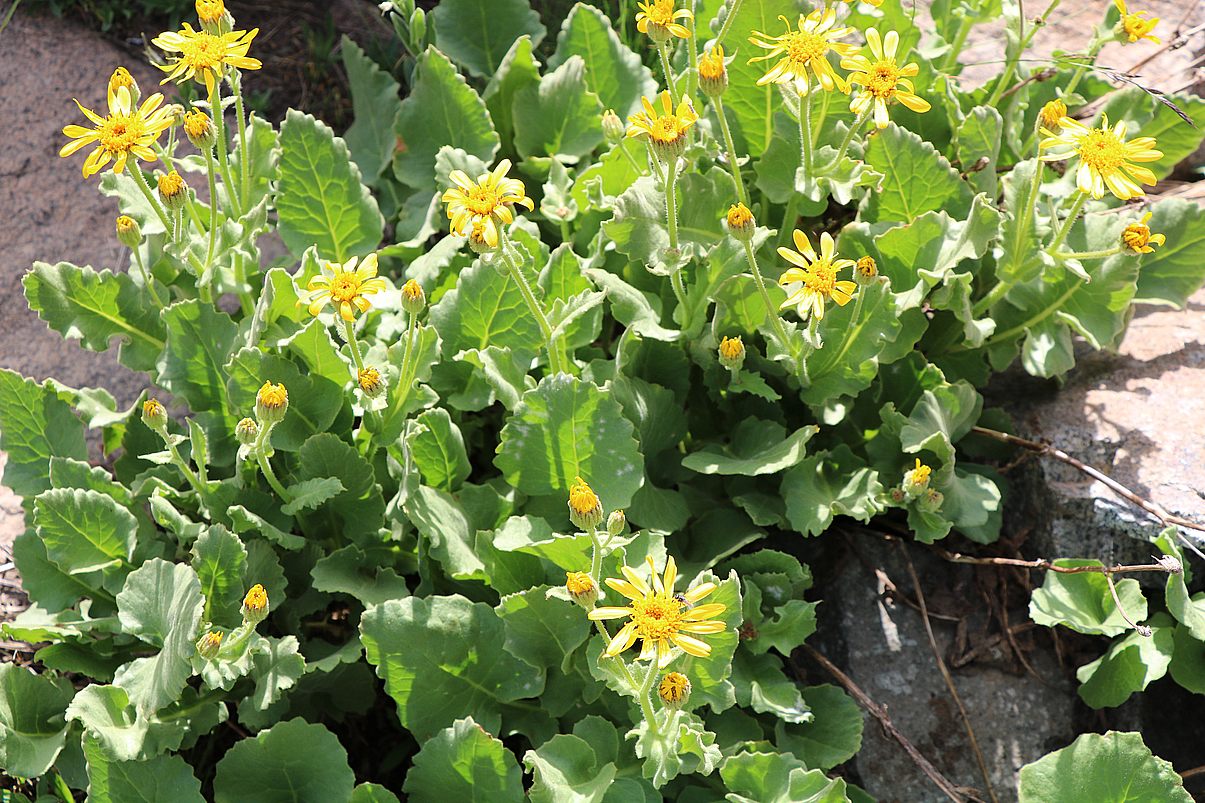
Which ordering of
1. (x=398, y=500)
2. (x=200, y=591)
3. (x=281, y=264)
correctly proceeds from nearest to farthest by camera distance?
(x=200, y=591) → (x=398, y=500) → (x=281, y=264)

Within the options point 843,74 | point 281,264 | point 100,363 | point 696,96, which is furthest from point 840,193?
point 100,363

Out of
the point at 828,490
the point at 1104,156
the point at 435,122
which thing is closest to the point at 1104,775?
the point at 828,490

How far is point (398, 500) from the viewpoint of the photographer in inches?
116

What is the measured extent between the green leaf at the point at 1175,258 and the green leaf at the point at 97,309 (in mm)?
2927

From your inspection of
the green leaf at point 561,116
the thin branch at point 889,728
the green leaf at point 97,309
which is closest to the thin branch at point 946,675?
the thin branch at point 889,728

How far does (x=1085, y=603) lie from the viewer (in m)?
3.08

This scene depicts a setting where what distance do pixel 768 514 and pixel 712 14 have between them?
5.46 feet

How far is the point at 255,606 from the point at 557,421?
87cm

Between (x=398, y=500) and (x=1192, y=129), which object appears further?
(x=1192, y=129)

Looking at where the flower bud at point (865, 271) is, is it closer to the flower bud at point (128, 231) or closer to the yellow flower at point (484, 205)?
the yellow flower at point (484, 205)

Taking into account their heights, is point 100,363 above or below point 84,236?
below

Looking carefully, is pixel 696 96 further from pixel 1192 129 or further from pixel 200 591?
pixel 200 591

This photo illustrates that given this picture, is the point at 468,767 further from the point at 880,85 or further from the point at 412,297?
the point at 880,85

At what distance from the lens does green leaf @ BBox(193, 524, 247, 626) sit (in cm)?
280
